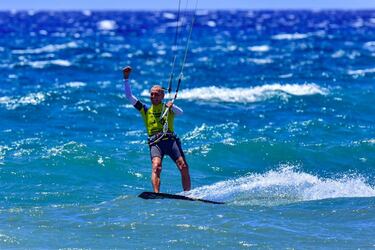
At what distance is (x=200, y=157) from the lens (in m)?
18.6

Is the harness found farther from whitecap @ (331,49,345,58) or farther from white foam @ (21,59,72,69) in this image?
whitecap @ (331,49,345,58)

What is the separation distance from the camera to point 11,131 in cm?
2122

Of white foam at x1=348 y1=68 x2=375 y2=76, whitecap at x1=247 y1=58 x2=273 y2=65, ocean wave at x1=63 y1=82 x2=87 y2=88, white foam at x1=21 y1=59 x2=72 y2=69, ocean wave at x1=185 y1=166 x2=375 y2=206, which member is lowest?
ocean wave at x1=185 y1=166 x2=375 y2=206

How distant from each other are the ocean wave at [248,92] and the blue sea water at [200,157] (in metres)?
0.07

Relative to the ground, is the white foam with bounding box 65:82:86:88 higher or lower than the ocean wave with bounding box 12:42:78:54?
lower

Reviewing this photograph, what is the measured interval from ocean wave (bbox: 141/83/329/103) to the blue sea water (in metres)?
0.07

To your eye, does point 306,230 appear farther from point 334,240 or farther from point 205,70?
point 205,70

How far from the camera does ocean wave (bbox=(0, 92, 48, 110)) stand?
25.3m

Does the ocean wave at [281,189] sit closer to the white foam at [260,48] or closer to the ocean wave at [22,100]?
the ocean wave at [22,100]

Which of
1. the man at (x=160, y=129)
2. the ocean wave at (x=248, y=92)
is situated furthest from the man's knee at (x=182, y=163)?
the ocean wave at (x=248, y=92)

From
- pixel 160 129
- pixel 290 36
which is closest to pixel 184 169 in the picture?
pixel 160 129

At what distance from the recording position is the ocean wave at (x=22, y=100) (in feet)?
83.1

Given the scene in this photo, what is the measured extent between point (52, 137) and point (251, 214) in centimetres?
905

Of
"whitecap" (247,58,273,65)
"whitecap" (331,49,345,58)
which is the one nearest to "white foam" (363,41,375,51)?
"whitecap" (331,49,345,58)
